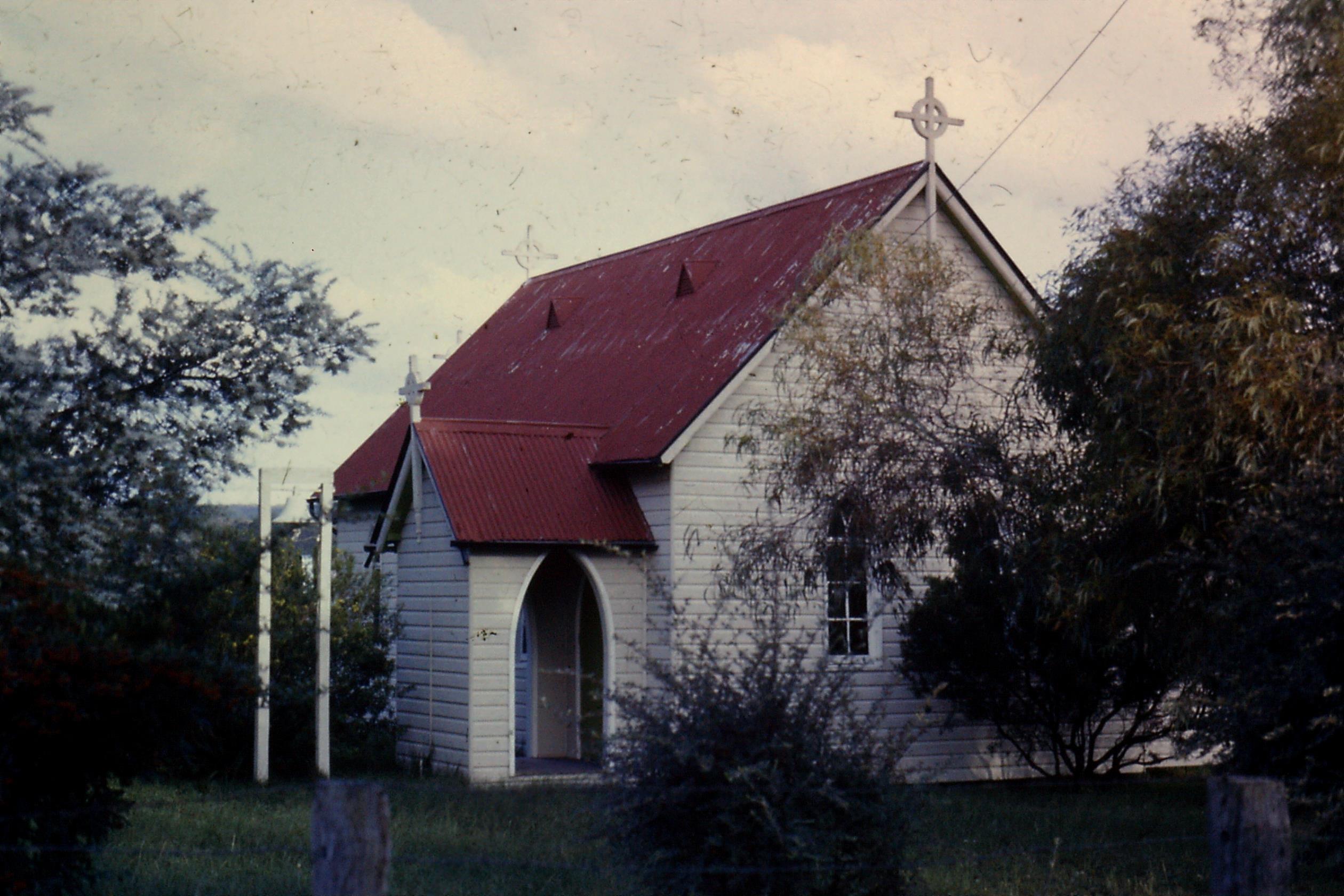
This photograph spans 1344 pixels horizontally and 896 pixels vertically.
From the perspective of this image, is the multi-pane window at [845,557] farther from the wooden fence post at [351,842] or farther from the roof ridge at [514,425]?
the wooden fence post at [351,842]

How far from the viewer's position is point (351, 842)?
5355 millimetres

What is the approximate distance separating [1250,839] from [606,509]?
39.0 feet

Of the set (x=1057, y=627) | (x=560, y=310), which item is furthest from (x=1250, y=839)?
(x=560, y=310)

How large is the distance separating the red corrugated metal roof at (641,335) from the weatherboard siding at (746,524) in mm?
447

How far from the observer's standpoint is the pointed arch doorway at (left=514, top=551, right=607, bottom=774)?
64.6ft

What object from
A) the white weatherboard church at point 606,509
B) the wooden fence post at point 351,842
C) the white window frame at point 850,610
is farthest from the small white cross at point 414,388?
the wooden fence post at point 351,842

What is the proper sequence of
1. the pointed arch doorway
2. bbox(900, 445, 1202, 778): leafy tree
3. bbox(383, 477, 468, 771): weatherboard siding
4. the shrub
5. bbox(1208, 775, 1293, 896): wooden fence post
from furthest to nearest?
1. the pointed arch doorway
2. bbox(383, 477, 468, 771): weatherboard siding
3. bbox(900, 445, 1202, 778): leafy tree
4. the shrub
5. bbox(1208, 775, 1293, 896): wooden fence post

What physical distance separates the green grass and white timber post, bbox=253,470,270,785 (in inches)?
15.2

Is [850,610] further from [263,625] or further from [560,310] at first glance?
[560,310]

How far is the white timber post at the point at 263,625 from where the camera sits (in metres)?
14.6

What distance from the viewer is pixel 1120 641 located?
47.7ft

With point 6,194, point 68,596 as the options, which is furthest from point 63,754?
point 6,194

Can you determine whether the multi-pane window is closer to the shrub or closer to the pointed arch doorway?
the pointed arch doorway

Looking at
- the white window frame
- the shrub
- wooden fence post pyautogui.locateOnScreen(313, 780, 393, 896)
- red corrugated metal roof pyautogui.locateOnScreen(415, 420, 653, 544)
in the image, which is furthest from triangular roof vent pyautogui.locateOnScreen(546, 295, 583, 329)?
wooden fence post pyautogui.locateOnScreen(313, 780, 393, 896)
